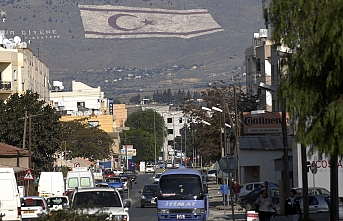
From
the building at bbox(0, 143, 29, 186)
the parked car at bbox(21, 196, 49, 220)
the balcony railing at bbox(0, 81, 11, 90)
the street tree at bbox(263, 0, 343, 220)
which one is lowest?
the parked car at bbox(21, 196, 49, 220)

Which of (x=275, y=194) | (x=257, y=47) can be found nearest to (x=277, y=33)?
(x=275, y=194)

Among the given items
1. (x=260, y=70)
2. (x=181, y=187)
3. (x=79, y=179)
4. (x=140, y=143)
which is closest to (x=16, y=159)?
(x=79, y=179)

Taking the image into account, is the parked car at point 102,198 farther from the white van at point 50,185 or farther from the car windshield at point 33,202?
the white van at point 50,185

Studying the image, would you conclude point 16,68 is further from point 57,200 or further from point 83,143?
point 57,200

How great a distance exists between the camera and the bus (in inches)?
1161

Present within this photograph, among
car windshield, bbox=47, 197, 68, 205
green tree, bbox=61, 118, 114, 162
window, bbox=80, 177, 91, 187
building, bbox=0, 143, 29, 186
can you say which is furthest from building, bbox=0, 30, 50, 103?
car windshield, bbox=47, 197, 68, 205

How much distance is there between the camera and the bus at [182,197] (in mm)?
29484

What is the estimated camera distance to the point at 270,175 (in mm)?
62406

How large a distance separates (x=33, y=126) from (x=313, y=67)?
49336 millimetres

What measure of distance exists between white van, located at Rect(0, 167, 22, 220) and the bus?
7.40 meters

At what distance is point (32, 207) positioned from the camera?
3153cm

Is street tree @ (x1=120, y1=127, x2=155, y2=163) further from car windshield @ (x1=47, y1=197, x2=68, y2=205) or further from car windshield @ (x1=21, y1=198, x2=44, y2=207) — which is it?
car windshield @ (x1=21, y1=198, x2=44, y2=207)

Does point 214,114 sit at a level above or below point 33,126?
above

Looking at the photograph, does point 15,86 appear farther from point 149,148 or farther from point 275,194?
point 149,148
